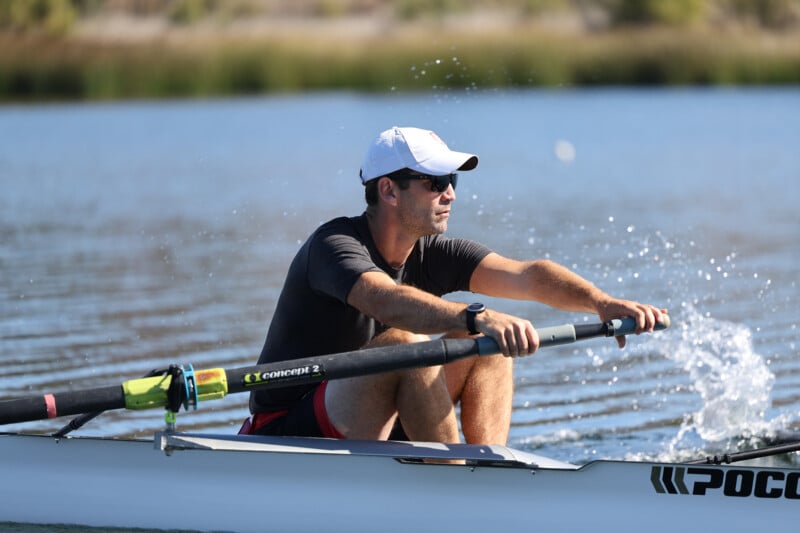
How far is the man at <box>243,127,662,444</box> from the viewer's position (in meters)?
5.25

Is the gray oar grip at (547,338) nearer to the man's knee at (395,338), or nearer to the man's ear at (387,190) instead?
the man's knee at (395,338)

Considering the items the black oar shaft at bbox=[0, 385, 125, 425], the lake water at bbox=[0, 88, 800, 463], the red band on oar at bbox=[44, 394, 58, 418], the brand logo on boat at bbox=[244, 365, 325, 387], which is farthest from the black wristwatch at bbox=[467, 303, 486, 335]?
the red band on oar at bbox=[44, 394, 58, 418]

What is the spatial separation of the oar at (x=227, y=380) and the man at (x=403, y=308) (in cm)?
11

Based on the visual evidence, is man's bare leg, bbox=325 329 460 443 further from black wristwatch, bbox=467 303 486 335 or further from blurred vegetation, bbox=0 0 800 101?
blurred vegetation, bbox=0 0 800 101

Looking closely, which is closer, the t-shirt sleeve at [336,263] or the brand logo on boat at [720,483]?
the brand logo on boat at [720,483]

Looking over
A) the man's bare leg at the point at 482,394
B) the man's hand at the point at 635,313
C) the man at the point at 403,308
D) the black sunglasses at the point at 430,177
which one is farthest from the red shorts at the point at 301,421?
the man's hand at the point at 635,313

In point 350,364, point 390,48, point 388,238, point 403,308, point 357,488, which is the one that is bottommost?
point 357,488

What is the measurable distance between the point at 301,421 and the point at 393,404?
43cm

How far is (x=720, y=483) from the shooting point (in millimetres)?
5031

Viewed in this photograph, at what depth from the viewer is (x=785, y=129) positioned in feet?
94.2

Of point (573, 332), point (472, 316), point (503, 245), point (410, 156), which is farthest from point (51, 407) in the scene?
point (503, 245)

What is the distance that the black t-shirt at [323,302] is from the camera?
5.37 meters

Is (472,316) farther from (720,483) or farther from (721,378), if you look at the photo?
(721,378)

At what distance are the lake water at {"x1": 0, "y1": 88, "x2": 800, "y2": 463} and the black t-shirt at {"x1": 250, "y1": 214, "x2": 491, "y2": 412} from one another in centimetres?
9
